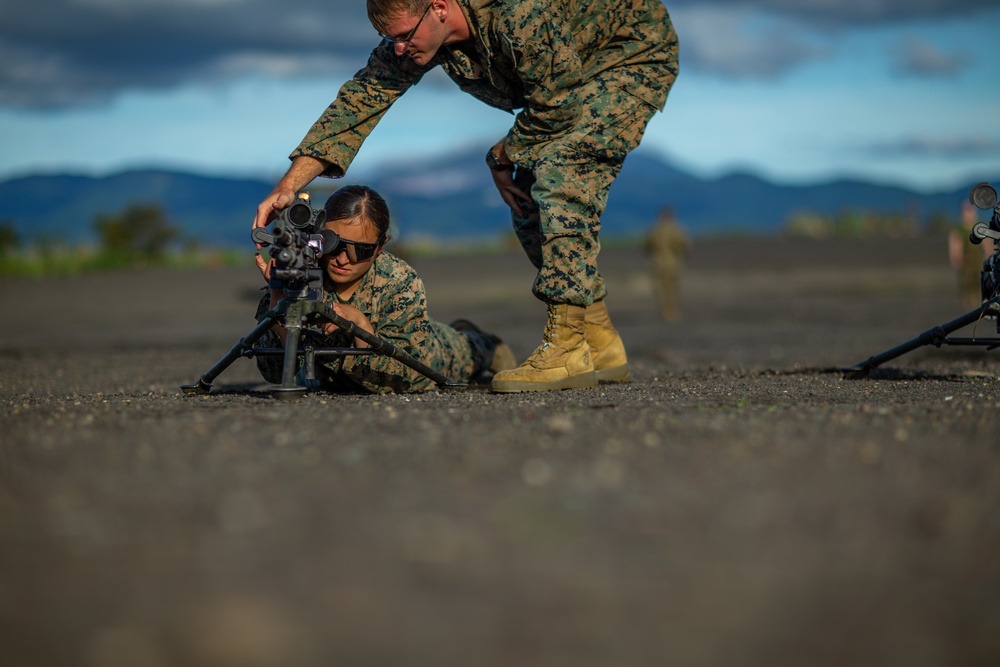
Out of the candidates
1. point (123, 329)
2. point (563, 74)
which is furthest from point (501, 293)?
point (563, 74)

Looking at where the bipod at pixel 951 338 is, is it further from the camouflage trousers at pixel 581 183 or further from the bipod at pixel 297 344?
the bipod at pixel 297 344

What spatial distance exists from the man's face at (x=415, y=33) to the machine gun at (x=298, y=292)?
916 mm

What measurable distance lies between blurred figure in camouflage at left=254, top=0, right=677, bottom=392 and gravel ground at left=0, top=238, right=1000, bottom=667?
0.67m

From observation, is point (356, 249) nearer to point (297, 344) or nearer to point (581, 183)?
point (297, 344)

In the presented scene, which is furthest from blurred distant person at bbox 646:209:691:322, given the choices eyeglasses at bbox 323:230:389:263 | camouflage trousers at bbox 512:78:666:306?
eyeglasses at bbox 323:230:389:263

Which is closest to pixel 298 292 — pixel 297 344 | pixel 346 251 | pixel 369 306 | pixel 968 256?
pixel 297 344

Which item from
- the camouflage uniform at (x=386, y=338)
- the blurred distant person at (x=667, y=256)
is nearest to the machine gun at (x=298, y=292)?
the camouflage uniform at (x=386, y=338)

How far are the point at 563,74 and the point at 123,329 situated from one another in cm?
1495

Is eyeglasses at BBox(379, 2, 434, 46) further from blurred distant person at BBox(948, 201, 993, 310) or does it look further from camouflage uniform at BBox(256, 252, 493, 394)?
blurred distant person at BBox(948, 201, 993, 310)

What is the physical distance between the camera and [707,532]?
239 centimetres

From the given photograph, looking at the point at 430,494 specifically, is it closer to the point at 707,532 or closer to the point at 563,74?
the point at 707,532

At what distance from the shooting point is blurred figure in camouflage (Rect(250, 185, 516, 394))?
17.9 feet

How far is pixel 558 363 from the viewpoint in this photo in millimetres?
5336

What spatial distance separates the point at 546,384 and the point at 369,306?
1.18m
